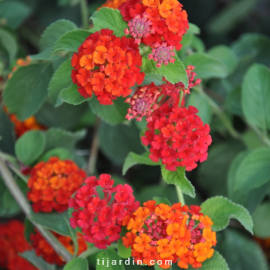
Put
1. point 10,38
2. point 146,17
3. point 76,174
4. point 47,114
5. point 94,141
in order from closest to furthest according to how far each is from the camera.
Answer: point 146,17
point 76,174
point 10,38
point 47,114
point 94,141

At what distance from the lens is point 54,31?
2.98 ft

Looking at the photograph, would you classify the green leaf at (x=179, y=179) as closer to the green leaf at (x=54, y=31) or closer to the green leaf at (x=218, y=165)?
the green leaf at (x=54, y=31)

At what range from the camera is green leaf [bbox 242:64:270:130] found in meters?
1.09

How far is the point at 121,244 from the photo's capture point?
0.74m

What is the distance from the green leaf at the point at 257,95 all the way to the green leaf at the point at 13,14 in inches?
32.7

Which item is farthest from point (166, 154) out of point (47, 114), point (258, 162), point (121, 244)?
point (47, 114)

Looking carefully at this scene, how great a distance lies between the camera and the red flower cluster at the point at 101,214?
708 mm

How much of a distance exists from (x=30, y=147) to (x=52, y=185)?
153mm

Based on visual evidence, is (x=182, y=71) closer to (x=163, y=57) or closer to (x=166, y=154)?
(x=163, y=57)

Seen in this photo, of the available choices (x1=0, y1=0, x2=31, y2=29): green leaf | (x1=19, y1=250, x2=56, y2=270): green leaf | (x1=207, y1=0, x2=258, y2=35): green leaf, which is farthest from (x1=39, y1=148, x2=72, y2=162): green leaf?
(x1=207, y1=0, x2=258, y2=35): green leaf

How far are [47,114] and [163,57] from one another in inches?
27.2

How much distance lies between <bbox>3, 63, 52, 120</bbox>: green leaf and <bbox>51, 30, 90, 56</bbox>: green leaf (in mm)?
271

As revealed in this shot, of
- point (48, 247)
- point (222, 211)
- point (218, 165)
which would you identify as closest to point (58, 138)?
point (48, 247)

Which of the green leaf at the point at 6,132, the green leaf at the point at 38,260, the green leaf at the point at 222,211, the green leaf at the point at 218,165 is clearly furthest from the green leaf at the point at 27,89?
the green leaf at the point at 218,165
